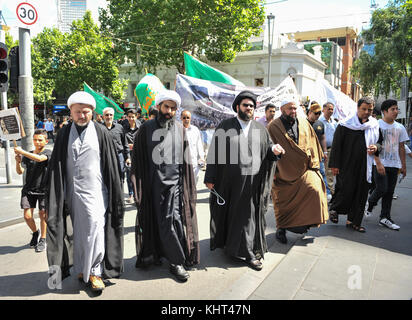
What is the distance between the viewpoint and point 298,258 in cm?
403

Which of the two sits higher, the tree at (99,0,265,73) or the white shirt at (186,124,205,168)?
the tree at (99,0,265,73)

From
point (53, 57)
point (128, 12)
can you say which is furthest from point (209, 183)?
point (53, 57)

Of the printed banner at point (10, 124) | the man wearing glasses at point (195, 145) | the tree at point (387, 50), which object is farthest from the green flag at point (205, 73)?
the tree at point (387, 50)

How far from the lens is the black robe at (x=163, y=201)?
11.8 feet

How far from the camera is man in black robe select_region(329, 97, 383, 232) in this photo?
5055 mm

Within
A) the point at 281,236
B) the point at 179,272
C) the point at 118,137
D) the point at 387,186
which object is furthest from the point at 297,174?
the point at 118,137

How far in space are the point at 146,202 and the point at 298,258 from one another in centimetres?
189

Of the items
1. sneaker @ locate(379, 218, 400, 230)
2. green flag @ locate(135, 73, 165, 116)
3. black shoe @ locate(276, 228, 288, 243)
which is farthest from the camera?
green flag @ locate(135, 73, 165, 116)

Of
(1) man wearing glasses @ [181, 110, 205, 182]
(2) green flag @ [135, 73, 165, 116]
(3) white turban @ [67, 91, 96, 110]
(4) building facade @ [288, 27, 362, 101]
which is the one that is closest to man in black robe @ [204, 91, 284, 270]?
(3) white turban @ [67, 91, 96, 110]

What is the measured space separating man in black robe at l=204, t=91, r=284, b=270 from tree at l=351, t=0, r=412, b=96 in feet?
58.3

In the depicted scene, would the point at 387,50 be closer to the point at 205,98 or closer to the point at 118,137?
the point at 205,98

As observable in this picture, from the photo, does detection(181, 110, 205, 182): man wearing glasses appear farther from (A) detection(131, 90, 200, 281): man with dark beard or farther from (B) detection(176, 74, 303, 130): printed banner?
(A) detection(131, 90, 200, 281): man with dark beard

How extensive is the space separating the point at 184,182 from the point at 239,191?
64 cm

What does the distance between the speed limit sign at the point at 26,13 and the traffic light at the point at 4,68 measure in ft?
3.43
